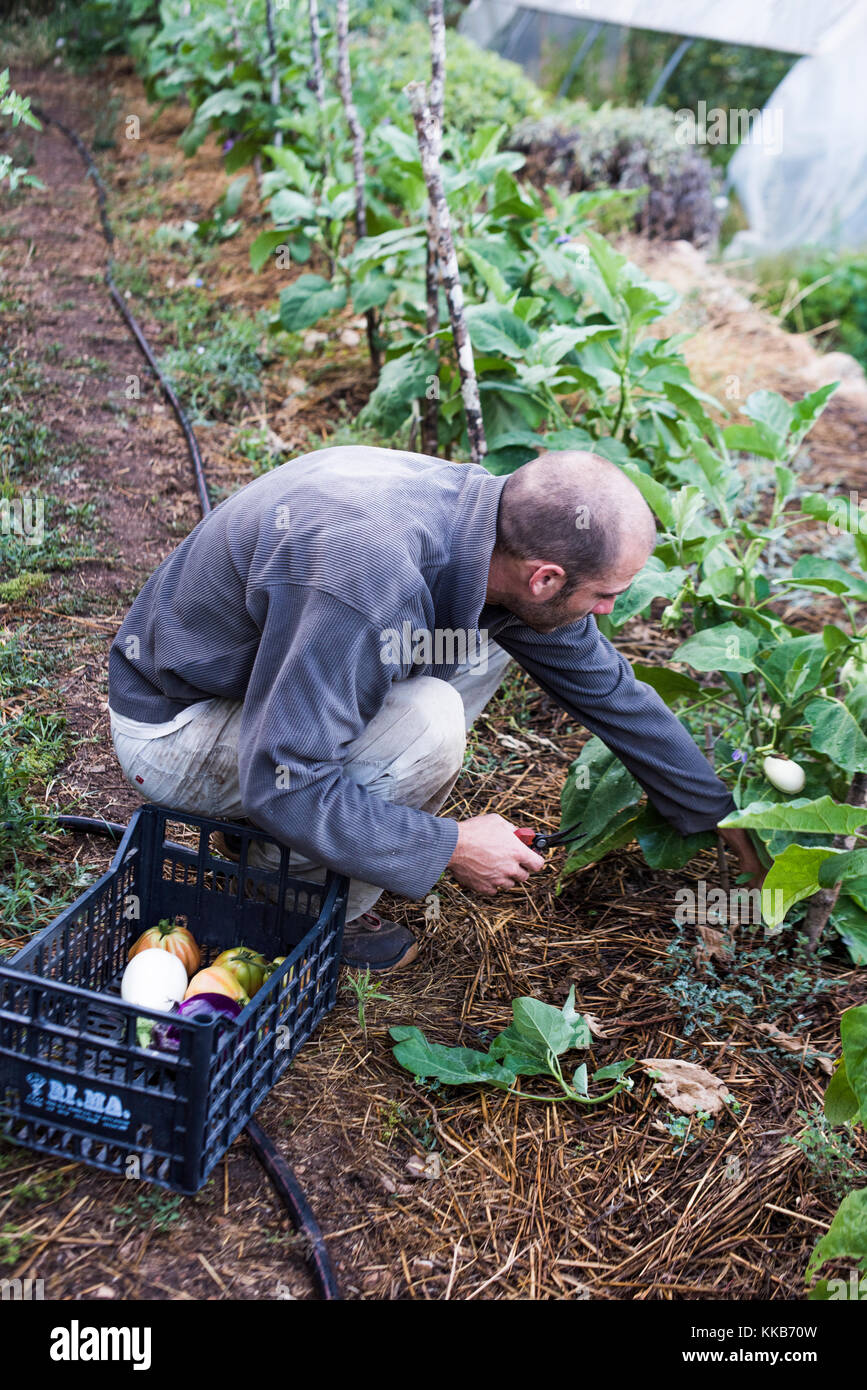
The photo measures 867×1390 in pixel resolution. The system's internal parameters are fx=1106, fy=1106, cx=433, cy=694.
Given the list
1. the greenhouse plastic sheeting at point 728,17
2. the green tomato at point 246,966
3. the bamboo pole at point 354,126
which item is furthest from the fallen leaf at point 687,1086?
the greenhouse plastic sheeting at point 728,17

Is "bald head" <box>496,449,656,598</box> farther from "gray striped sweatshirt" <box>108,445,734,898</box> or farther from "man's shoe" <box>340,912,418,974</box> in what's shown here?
"man's shoe" <box>340,912,418,974</box>

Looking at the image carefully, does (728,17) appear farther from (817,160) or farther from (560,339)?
(560,339)

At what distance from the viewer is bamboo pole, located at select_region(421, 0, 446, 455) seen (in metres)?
3.12

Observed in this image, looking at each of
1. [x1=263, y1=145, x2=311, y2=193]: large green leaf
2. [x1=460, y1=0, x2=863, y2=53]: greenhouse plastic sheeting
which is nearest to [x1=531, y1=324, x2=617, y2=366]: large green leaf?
[x1=263, y1=145, x2=311, y2=193]: large green leaf

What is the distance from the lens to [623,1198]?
184cm

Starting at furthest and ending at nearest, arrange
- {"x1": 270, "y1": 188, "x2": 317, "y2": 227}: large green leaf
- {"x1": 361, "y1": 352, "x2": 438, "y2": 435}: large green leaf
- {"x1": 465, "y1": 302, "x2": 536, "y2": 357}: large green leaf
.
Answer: {"x1": 270, "y1": 188, "x2": 317, "y2": 227}: large green leaf → {"x1": 361, "y1": 352, "x2": 438, "y2": 435}: large green leaf → {"x1": 465, "y1": 302, "x2": 536, "y2": 357}: large green leaf

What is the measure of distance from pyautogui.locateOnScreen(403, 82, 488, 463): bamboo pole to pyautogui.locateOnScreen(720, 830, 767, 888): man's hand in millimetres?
1379

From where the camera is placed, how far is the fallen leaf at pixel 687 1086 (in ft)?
6.49

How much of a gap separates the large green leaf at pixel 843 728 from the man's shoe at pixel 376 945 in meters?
0.91

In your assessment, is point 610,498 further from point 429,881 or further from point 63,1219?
point 63,1219

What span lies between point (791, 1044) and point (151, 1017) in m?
1.25

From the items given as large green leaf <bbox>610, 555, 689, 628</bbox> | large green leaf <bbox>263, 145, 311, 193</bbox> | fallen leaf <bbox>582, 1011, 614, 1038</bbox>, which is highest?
large green leaf <bbox>263, 145, 311, 193</bbox>

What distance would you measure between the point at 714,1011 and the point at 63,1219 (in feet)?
4.07

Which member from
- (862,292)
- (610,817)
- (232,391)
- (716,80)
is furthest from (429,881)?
(716,80)
